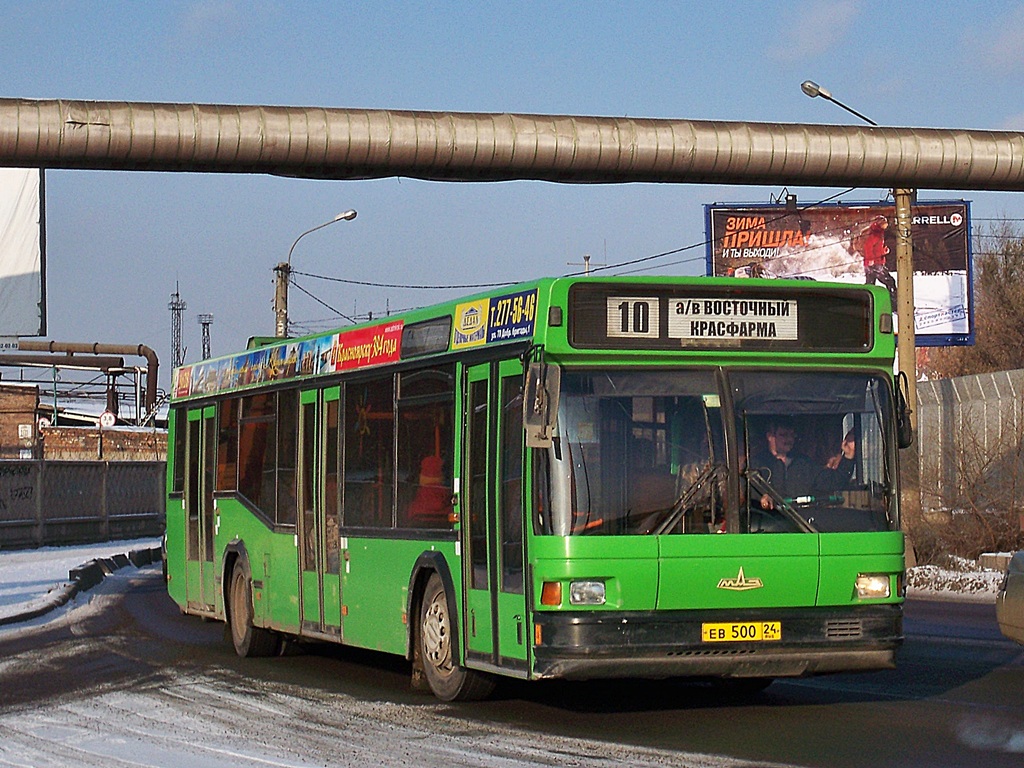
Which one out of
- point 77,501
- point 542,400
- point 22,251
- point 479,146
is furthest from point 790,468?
point 77,501

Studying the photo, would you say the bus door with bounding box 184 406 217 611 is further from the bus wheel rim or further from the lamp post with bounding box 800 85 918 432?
the lamp post with bounding box 800 85 918 432

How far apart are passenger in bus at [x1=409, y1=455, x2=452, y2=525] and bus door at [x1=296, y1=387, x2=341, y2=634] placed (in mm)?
1762

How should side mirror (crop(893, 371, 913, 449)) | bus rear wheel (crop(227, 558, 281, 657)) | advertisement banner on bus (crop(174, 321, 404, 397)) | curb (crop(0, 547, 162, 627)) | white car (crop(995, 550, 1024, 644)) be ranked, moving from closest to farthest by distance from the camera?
side mirror (crop(893, 371, 913, 449)), white car (crop(995, 550, 1024, 644)), advertisement banner on bus (crop(174, 321, 404, 397)), bus rear wheel (crop(227, 558, 281, 657)), curb (crop(0, 547, 162, 627))

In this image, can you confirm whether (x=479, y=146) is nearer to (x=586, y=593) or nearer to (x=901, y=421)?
(x=901, y=421)

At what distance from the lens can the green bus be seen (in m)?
10.1

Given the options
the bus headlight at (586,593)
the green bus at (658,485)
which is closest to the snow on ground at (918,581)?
the green bus at (658,485)

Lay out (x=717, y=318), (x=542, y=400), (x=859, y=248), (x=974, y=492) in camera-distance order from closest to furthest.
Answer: (x=542, y=400) < (x=717, y=318) < (x=974, y=492) < (x=859, y=248)

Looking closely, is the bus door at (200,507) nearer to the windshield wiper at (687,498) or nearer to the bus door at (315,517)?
the bus door at (315,517)

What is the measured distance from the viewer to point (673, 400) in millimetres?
10406

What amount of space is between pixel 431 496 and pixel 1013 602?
13.6 feet

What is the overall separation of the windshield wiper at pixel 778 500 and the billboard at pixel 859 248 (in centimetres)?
3761

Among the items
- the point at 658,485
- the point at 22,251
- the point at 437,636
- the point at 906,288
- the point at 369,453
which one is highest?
the point at 22,251

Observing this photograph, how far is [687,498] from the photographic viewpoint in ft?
33.5

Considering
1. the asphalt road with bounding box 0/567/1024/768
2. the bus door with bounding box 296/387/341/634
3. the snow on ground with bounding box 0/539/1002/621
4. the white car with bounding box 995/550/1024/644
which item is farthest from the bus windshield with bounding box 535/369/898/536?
the snow on ground with bounding box 0/539/1002/621
